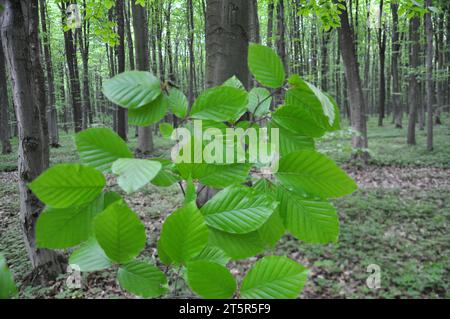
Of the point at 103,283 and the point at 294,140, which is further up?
the point at 294,140

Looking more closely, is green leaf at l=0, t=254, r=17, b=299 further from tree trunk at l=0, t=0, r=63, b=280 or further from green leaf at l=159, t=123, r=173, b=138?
tree trunk at l=0, t=0, r=63, b=280

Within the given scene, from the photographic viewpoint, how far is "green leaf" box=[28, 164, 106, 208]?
0.39 m

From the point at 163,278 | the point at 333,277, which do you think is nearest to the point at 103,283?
the point at 333,277

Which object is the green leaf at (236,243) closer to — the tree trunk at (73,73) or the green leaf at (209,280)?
the green leaf at (209,280)

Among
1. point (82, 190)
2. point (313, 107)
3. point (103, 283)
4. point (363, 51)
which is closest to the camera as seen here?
point (82, 190)

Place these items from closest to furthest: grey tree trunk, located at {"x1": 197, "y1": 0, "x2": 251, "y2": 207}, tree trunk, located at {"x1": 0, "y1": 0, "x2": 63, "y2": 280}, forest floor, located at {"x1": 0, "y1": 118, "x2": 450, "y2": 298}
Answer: grey tree trunk, located at {"x1": 197, "y1": 0, "x2": 251, "y2": 207}, tree trunk, located at {"x1": 0, "y1": 0, "x2": 63, "y2": 280}, forest floor, located at {"x1": 0, "y1": 118, "x2": 450, "y2": 298}

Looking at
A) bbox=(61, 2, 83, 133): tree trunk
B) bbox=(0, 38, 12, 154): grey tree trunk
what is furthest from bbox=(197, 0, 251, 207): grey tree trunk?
bbox=(0, 38, 12, 154): grey tree trunk

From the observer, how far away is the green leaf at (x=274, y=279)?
16.9 inches

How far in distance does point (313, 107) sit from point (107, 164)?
0.36 m

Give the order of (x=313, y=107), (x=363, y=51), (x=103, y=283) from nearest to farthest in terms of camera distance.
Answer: (x=313, y=107) → (x=103, y=283) → (x=363, y=51)

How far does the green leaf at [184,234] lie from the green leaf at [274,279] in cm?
9

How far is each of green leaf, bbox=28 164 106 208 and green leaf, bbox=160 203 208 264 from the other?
4.4 inches

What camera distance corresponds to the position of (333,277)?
13.4 ft
